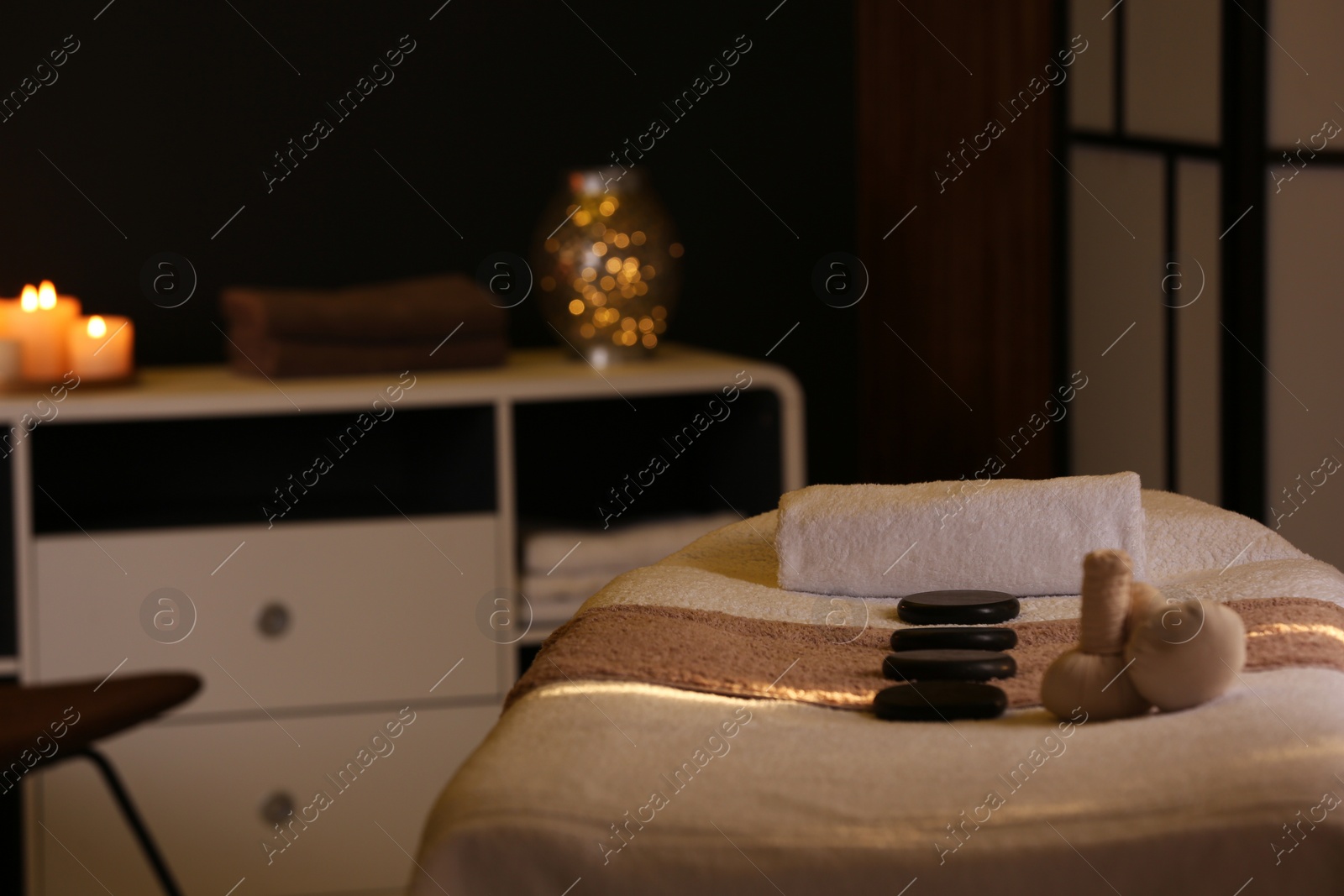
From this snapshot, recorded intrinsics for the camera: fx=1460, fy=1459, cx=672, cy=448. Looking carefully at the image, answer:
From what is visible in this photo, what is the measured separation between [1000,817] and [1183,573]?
0.49 metres

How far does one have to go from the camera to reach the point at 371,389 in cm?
194

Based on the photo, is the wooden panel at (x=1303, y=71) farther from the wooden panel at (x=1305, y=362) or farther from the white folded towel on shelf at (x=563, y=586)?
the white folded towel on shelf at (x=563, y=586)

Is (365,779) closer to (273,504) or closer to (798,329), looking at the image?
(273,504)

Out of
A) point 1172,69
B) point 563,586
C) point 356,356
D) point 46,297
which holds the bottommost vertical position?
point 563,586

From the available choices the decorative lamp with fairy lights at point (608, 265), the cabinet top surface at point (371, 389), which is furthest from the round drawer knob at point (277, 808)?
the decorative lamp with fairy lights at point (608, 265)

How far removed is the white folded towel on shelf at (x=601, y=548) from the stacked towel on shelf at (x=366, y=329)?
28 centimetres

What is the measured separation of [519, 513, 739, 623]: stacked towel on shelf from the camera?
201 centimetres

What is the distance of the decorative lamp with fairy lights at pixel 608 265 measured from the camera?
6.88 ft

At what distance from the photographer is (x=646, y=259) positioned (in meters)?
2.12

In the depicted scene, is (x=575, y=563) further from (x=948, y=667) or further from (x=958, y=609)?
(x=948, y=667)

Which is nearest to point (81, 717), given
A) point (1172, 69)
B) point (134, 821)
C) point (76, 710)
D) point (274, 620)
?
point (76, 710)

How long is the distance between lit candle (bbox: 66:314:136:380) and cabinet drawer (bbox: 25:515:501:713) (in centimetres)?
23

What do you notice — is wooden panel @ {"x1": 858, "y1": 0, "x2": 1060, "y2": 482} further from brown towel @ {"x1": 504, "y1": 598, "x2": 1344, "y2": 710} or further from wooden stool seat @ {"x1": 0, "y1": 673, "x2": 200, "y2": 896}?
brown towel @ {"x1": 504, "y1": 598, "x2": 1344, "y2": 710}

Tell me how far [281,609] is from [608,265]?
66 cm
